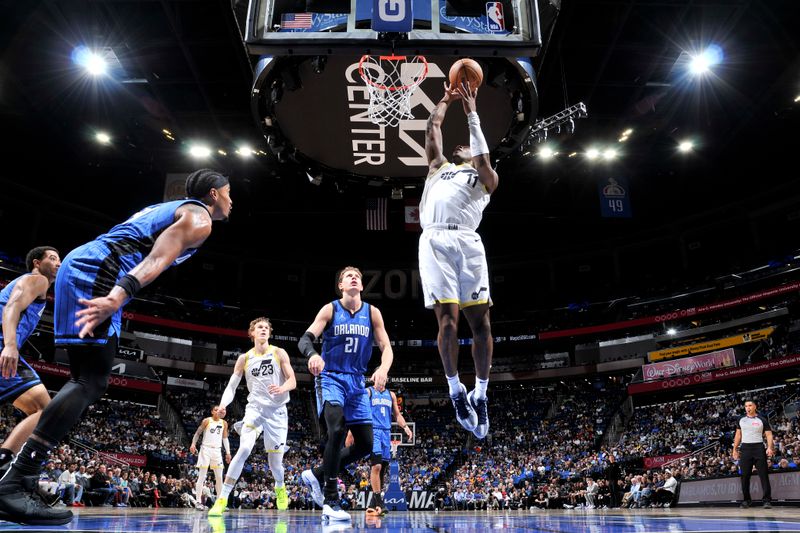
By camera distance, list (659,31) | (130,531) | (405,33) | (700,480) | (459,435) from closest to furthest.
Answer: (130,531)
(405,33)
(700,480)
(659,31)
(459,435)

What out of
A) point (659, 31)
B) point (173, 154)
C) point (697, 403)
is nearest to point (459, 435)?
point (697, 403)

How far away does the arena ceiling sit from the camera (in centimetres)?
1587

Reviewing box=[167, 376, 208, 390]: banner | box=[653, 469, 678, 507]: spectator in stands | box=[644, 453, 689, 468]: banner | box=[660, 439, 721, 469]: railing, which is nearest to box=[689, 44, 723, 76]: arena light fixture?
box=[653, 469, 678, 507]: spectator in stands

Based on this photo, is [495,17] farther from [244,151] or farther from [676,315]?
[676,315]

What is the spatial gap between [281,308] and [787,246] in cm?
2937

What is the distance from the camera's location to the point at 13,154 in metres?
24.0

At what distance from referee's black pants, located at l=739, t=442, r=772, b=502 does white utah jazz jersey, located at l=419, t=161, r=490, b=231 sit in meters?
8.87

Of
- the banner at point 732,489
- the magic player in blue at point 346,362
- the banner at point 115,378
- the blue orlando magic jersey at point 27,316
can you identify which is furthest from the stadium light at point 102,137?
the banner at point 732,489

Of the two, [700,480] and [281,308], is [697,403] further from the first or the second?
[281,308]

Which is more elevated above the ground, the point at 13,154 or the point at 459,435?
the point at 13,154

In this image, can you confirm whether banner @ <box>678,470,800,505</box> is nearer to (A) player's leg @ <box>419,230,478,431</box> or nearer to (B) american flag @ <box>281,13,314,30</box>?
(A) player's leg @ <box>419,230,478,431</box>

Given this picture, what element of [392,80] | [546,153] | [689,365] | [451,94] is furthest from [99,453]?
[689,365]

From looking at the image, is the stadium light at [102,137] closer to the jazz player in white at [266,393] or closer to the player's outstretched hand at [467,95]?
the jazz player in white at [266,393]

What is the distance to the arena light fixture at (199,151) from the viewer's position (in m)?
21.1
